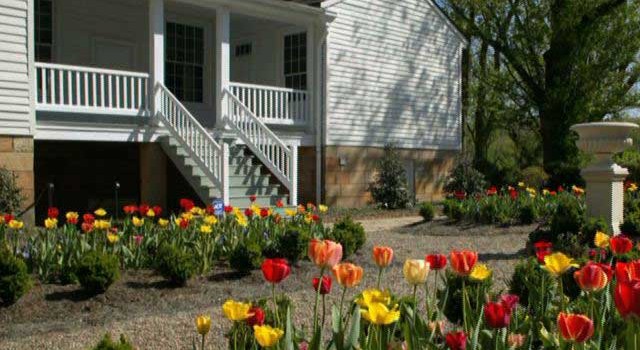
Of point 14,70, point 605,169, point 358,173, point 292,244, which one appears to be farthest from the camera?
point 358,173

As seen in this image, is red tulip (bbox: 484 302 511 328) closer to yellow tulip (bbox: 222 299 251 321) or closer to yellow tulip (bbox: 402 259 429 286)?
yellow tulip (bbox: 402 259 429 286)

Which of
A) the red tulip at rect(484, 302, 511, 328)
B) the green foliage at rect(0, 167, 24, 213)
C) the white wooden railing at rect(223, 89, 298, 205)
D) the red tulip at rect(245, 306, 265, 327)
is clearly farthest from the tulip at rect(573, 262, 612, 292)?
the white wooden railing at rect(223, 89, 298, 205)

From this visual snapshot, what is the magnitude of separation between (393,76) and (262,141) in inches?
219

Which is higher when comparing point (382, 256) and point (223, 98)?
→ point (223, 98)

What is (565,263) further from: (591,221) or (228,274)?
(591,221)

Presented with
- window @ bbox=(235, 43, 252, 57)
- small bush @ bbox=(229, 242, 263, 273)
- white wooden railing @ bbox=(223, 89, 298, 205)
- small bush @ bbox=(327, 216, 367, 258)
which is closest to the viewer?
small bush @ bbox=(229, 242, 263, 273)

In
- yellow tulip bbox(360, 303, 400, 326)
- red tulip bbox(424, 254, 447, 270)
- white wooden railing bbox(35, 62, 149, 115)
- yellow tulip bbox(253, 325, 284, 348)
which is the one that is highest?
white wooden railing bbox(35, 62, 149, 115)

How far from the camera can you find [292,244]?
7.54m

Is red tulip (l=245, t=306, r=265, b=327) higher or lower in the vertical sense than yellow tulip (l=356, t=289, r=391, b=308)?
lower

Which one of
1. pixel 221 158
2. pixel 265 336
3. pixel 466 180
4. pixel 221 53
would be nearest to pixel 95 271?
pixel 265 336

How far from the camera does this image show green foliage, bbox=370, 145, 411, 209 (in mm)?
16953

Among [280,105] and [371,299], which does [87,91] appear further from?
[371,299]

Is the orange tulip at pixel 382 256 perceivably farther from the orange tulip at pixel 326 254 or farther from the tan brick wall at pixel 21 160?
the tan brick wall at pixel 21 160

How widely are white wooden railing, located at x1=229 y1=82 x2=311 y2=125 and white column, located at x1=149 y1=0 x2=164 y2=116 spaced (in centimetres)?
239
